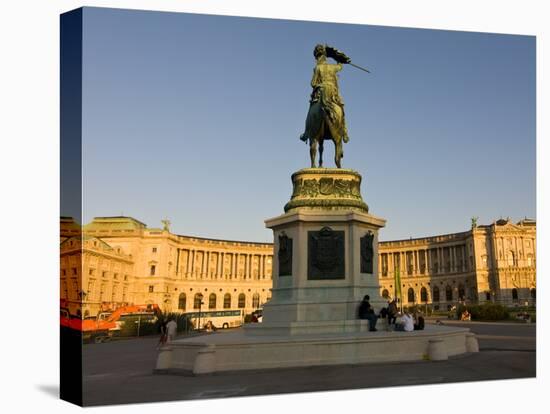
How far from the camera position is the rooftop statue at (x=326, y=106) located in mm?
16000

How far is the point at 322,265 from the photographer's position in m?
14.3

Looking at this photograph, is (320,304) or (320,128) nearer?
(320,304)

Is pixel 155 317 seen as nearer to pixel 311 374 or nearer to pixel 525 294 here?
pixel 311 374

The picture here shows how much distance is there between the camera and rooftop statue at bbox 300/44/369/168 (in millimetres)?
16000

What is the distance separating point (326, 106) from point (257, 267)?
76121 mm

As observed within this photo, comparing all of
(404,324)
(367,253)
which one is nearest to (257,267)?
(367,253)

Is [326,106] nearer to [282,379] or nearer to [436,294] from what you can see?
[282,379]

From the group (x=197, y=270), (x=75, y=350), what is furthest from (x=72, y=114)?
(x=197, y=270)

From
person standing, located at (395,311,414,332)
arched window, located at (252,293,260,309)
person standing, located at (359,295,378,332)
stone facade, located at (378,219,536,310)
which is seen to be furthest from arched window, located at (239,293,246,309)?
person standing, located at (359,295,378,332)

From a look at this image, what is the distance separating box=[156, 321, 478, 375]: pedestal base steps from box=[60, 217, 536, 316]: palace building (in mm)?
44469

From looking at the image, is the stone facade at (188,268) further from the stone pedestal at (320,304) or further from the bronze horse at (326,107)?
the stone pedestal at (320,304)

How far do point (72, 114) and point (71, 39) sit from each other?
55.7 inches

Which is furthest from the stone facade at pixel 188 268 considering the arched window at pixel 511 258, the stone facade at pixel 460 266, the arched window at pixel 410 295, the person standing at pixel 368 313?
the person standing at pixel 368 313

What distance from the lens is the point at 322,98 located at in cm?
1600
